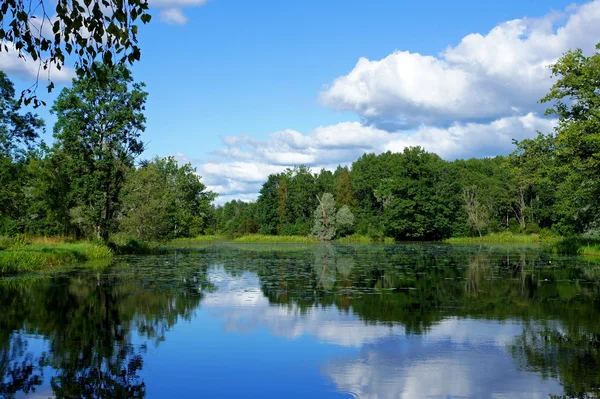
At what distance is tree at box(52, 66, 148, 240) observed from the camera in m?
42.1

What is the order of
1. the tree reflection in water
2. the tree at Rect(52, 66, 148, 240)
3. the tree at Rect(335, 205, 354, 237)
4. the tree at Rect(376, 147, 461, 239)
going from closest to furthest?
the tree reflection in water < the tree at Rect(52, 66, 148, 240) < the tree at Rect(376, 147, 461, 239) < the tree at Rect(335, 205, 354, 237)

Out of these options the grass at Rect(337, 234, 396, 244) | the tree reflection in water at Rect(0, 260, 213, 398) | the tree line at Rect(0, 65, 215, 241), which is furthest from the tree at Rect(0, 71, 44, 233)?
the grass at Rect(337, 234, 396, 244)

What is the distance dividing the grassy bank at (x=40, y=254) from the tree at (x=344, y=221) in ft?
188

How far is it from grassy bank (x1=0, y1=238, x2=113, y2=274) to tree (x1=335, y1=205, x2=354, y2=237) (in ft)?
188

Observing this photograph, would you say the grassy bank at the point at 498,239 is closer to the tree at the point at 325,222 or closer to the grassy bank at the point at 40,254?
the tree at the point at 325,222

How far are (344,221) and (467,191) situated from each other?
2070cm

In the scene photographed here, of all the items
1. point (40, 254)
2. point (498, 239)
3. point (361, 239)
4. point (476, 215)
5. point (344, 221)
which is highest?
point (476, 215)

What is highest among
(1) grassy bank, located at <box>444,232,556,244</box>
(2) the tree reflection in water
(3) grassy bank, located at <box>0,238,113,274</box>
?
(1) grassy bank, located at <box>444,232,556,244</box>

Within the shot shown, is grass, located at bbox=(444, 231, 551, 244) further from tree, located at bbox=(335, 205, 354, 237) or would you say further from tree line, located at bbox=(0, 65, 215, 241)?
tree line, located at bbox=(0, 65, 215, 241)

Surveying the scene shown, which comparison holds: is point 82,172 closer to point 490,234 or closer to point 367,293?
point 367,293

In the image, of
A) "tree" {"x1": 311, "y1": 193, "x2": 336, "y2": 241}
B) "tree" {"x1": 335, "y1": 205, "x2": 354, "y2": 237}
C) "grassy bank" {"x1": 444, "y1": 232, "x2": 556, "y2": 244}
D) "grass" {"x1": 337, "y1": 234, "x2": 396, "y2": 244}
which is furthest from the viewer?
"tree" {"x1": 335, "y1": 205, "x2": 354, "y2": 237}

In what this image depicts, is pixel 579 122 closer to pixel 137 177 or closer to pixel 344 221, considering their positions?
pixel 137 177

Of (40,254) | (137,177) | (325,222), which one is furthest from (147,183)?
(325,222)

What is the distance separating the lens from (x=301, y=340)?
11062 mm
